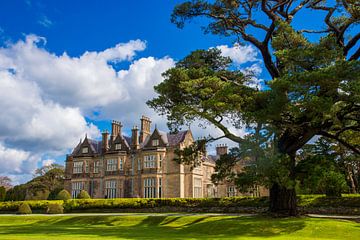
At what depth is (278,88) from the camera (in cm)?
1491

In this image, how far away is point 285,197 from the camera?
18.7 meters

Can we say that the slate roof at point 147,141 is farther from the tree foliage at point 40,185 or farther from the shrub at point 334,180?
the shrub at point 334,180

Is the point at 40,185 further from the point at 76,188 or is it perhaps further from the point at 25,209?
the point at 25,209

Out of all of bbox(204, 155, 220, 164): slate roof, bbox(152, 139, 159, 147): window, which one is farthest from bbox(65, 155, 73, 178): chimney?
bbox(204, 155, 220, 164): slate roof

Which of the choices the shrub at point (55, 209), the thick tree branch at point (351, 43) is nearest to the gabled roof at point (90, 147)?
the shrub at point (55, 209)

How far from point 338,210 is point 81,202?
22.7m

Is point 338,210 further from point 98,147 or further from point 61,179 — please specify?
point 61,179

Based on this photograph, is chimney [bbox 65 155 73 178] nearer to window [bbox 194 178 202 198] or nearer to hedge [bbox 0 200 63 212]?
hedge [bbox 0 200 63 212]

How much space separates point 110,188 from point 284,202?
31.8 metres

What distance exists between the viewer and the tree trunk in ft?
60.7

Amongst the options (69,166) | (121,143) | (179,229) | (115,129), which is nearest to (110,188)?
(121,143)

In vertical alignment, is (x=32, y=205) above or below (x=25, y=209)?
above

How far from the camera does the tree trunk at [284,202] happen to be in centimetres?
1852

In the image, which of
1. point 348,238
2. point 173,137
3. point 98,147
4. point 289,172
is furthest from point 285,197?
point 98,147
